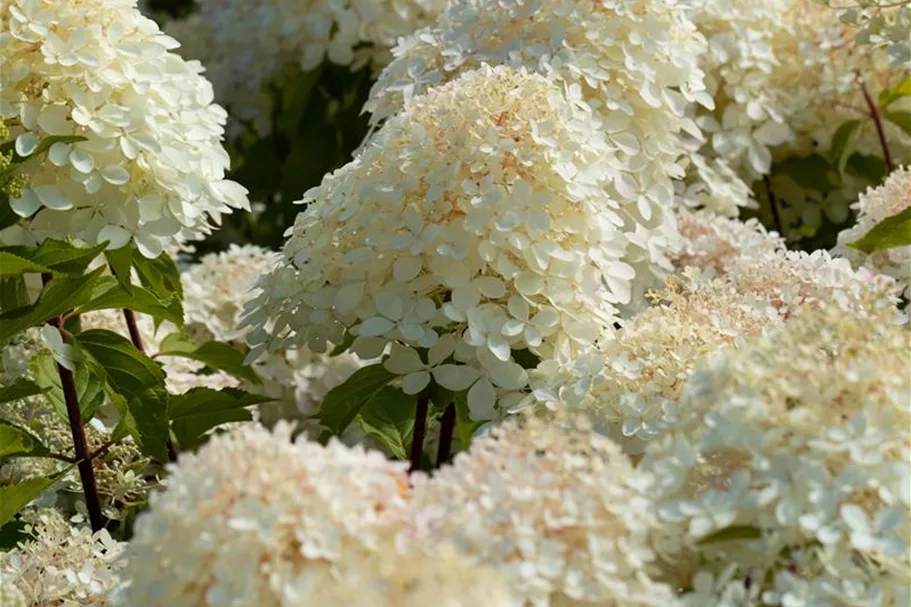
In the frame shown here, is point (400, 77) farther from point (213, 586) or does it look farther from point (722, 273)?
point (213, 586)

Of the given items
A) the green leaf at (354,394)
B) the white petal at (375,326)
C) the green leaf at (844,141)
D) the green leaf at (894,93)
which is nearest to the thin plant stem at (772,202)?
the green leaf at (844,141)

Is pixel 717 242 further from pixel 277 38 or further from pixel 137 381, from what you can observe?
pixel 277 38

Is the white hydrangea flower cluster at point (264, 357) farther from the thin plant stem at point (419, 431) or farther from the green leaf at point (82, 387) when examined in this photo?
the thin plant stem at point (419, 431)

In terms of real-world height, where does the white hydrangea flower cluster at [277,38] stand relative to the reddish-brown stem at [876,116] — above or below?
below

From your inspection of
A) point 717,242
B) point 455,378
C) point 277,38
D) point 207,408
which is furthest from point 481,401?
point 277,38

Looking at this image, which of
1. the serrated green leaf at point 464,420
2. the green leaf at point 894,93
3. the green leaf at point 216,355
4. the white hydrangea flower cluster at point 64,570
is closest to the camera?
the white hydrangea flower cluster at point 64,570
